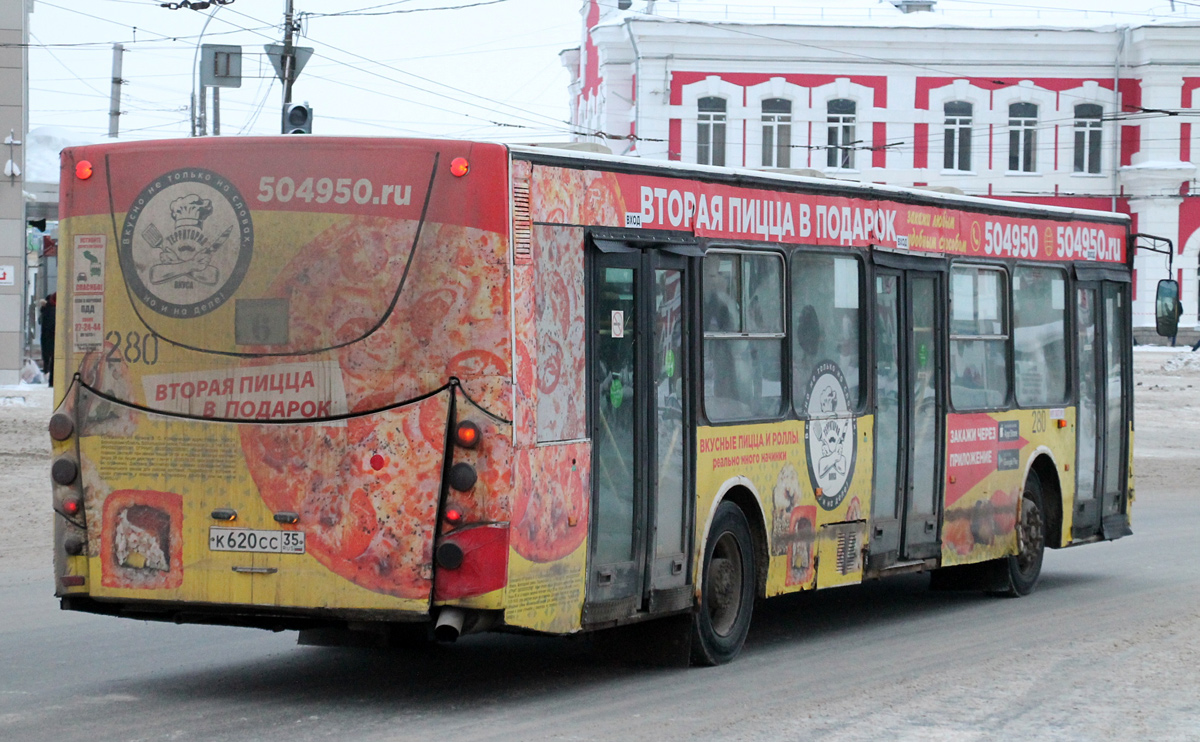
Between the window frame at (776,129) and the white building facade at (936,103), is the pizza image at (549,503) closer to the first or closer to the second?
the white building facade at (936,103)

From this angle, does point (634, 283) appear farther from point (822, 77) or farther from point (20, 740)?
point (822, 77)

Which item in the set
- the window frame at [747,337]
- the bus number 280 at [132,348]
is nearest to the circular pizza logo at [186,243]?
the bus number 280 at [132,348]

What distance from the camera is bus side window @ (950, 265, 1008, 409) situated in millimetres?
12453

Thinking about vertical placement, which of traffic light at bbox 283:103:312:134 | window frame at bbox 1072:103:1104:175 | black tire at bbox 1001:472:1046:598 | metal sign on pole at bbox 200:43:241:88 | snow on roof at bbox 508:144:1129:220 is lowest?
black tire at bbox 1001:472:1046:598

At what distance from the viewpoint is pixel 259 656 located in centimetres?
993

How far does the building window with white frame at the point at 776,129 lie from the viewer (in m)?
55.5

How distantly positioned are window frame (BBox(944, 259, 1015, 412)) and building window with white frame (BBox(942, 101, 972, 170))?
44079 millimetres

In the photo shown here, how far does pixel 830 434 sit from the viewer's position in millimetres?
10844

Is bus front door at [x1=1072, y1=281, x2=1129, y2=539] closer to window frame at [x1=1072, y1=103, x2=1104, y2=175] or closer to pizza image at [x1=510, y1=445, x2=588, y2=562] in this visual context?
pizza image at [x1=510, y1=445, x2=588, y2=562]

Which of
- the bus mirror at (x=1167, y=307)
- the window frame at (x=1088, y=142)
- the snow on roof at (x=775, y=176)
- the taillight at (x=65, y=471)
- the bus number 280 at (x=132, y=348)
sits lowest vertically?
the taillight at (x=65, y=471)

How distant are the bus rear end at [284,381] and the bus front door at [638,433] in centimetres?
92

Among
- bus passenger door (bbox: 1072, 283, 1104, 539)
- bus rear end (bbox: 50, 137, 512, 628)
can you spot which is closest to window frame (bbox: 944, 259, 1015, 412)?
bus passenger door (bbox: 1072, 283, 1104, 539)

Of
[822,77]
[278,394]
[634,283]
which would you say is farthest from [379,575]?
[822,77]

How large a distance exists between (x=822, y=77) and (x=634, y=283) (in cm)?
4719
